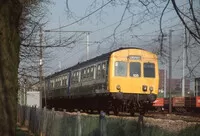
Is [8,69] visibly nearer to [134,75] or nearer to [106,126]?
[106,126]

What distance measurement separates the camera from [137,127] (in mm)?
6934

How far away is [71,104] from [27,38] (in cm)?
1468

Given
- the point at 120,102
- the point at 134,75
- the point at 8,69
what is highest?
the point at 134,75

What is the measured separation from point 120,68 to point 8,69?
754 inches

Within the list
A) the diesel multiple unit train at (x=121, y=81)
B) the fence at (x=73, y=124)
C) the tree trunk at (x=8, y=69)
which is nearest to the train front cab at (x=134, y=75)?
the diesel multiple unit train at (x=121, y=81)

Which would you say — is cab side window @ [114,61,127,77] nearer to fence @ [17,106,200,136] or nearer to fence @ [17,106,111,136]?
fence @ [17,106,111,136]

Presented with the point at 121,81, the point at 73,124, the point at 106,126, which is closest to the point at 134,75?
the point at 121,81

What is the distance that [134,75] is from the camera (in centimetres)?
2666

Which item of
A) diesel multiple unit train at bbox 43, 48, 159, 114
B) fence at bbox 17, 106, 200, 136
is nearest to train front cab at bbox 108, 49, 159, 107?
diesel multiple unit train at bbox 43, 48, 159, 114

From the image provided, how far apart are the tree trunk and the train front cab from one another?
1785 cm

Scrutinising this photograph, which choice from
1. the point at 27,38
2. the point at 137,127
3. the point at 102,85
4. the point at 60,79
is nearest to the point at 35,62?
the point at 102,85

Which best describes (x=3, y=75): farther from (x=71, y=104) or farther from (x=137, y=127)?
(x=71, y=104)

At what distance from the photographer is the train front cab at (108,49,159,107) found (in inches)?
1000

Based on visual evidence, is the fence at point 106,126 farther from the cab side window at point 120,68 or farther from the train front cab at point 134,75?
the cab side window at point 120,68
